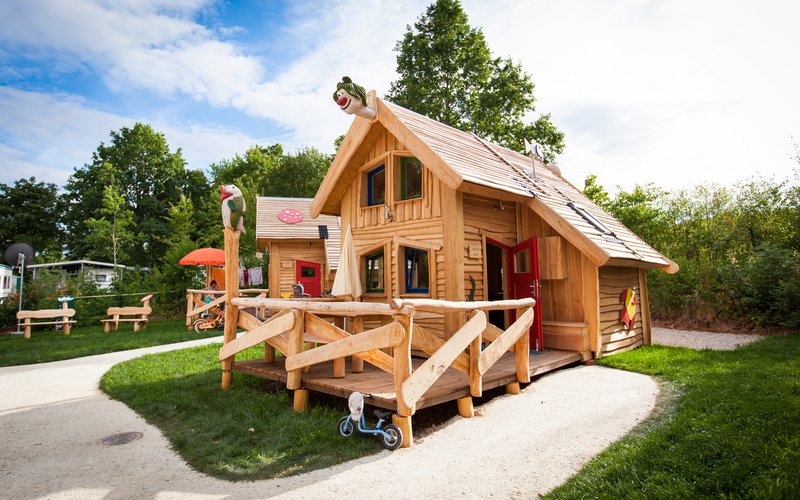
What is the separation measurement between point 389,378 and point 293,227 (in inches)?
505

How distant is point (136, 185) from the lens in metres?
40.6

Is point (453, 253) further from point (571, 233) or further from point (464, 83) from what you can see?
point (464, 83)

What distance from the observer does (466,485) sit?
3732 mm

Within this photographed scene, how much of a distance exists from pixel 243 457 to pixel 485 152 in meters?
8.41

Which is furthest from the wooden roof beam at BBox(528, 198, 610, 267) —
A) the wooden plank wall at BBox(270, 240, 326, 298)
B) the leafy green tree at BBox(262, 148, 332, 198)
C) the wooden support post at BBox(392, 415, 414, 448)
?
the leafy green tree at BBox(262, 148, 332, 198)

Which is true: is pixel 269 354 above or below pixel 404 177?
below

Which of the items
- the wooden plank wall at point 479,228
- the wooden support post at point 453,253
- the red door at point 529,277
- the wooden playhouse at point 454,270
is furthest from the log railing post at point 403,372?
the red door at point 529,277

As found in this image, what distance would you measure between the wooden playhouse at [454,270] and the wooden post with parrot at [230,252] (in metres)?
0.03

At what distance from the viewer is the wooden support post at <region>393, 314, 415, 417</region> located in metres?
4.64

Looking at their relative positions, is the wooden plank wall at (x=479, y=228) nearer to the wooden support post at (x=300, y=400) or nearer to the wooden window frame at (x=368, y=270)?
the wooden window frame at (x=368, y=270)

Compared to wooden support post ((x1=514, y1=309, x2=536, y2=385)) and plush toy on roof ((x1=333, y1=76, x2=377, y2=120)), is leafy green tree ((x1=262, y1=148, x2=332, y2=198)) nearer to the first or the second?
plush toy on roof ((x1=333, y1=76, x2=377, y2=120))

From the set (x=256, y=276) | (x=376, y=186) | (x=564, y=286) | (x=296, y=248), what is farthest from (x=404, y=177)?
(x=256, y=276)

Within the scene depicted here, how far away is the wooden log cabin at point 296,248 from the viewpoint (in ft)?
57.4

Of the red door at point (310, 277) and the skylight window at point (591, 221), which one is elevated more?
the skylight window at point (591, 221)
